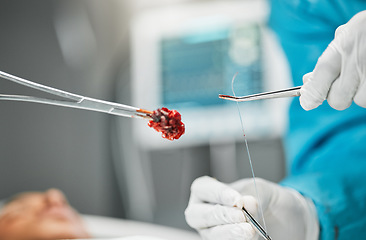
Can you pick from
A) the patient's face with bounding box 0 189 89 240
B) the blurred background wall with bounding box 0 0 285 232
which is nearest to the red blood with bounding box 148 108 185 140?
the patient's face with bounding box 0 189 89 240

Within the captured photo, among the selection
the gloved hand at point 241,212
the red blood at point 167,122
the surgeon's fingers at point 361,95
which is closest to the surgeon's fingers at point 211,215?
the gloved hand at point 241,212

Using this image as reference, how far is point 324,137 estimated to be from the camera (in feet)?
4.06

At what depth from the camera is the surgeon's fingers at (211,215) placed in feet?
2.57

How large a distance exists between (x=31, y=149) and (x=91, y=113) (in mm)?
498

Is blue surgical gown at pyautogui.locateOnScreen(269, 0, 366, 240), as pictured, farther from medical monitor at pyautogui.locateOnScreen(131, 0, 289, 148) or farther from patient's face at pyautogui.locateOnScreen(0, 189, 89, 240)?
patient's face at pyautogui.locateOnScreen(0, 189, 89, 240)

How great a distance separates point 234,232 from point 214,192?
11cm

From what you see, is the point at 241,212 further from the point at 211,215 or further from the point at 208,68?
the point at 208,68

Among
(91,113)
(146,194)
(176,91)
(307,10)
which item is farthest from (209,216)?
(91,113)

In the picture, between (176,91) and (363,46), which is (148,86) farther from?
(363,46)

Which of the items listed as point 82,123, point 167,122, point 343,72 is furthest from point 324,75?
point 82,123

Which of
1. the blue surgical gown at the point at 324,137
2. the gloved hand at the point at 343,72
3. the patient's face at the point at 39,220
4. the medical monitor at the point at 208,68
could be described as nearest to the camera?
the gloved hand at the point at 343,72

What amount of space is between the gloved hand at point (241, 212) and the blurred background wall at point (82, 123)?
135 cm

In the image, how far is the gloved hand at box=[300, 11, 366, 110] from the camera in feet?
2.19

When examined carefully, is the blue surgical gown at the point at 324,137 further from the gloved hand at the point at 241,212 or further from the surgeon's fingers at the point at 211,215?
the surgeon's fingers at the point at 211,215
